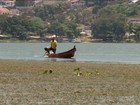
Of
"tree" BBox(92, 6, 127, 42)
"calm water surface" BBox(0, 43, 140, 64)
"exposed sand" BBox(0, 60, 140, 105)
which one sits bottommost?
"tree" BBox(92, 6, 127, 42)

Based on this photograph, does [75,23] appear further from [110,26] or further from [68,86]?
[68,86]

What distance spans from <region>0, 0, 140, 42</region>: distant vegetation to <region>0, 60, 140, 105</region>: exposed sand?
117 m

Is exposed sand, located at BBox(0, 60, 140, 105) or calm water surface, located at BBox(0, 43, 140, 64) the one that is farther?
calm water surface, located at BBox(0, 43, 140, 64)

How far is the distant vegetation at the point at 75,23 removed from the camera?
515 feet

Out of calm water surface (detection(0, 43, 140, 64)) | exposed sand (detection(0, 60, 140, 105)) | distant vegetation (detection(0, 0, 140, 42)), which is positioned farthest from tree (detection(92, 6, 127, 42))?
exposed sand (detection(0, 60, 140, 105))

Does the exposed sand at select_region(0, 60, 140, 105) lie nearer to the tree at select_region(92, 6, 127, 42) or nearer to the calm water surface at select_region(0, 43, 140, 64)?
the calm water surface at select_region(0, 43, 140, 64)

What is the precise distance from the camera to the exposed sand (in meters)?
25.3

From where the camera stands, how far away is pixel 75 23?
172 meters

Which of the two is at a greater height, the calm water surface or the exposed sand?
the exposed sand

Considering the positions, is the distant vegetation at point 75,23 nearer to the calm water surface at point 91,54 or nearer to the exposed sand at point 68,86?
the calm water surface at point 91,54

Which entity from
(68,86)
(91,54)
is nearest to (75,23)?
(91,54)

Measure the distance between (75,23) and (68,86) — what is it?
143 metres

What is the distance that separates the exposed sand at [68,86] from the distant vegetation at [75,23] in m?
117

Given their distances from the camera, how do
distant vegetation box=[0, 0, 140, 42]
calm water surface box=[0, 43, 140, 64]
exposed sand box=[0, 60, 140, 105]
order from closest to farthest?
1. exposed sand box=[0, 60, 140, 105]
2. calm water surface box=[0, 43, 140, 64]
3. distant vegetation box=[0, 0, 140, 42]
